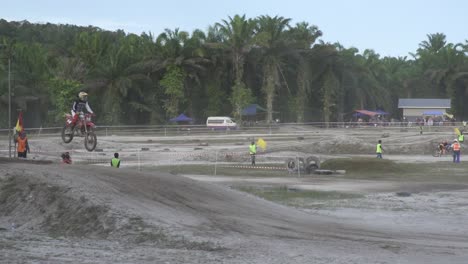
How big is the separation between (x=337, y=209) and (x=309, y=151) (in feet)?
92.5

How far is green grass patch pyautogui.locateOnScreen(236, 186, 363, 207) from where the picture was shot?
2169 centimetres

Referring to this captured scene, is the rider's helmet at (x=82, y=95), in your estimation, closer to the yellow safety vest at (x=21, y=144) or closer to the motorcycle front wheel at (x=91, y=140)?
the motorcycle front wheel at (x=91, y=140)

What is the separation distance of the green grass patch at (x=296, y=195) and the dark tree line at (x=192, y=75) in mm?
44448

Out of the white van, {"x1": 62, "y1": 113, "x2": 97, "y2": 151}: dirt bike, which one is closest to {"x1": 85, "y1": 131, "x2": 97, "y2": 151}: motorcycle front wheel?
{"x1": 62, "y1": 113, "x2": 97, "y2": 151}: dirt bike

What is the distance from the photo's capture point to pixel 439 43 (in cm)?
11794

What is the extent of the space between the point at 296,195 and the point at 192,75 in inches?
2116


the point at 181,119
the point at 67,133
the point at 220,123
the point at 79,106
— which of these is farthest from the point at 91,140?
the point at 181,119

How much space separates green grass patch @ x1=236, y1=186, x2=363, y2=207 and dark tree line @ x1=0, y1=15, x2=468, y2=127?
146ft

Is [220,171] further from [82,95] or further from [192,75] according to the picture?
[192,75]

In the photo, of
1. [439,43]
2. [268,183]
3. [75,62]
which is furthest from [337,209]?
[439,43]

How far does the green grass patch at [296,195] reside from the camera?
2169 centimetres

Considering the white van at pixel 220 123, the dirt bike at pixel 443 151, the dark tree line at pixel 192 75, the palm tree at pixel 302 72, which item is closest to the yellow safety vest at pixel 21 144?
the dirt bike at pixel 443 151

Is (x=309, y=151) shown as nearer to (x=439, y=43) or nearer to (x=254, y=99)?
(x=254, y=99)

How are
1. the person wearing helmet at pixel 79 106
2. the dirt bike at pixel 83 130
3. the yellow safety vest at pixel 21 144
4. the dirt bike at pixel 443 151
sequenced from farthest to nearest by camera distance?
the dirt bike at pixel 443 151 → the yellow safety vest at pixel 21 144 → the dirt bike at pixel 83 130 → the person wearing helmet at pixel 79 106
